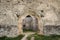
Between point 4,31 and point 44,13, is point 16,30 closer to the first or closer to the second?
point 4,31

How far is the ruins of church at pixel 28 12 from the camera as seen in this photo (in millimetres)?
9047

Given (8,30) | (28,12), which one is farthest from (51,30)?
(8,30)

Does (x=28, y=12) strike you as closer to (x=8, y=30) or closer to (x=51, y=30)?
(x=8, y=30)

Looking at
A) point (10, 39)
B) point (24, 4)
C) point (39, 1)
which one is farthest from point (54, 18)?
point (10, 39)

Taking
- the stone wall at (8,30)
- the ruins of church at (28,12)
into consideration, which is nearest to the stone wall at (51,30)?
the ruins of church at (28,12)

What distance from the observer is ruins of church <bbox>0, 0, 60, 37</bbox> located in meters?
9.05

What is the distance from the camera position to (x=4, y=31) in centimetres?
902

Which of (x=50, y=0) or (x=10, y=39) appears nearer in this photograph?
(x=10, y=39)

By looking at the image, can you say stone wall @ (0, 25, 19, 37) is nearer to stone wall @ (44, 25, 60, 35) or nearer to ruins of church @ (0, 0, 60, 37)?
ruins of church @ (0, 0, 60, 37)

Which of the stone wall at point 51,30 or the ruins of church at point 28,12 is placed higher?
the ruins of church at point 28,12

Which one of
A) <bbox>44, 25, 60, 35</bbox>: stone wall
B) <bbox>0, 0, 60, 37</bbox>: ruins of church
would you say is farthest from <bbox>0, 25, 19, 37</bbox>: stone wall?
<bbox>44, 25, 60, 35</bbox>: stone wall

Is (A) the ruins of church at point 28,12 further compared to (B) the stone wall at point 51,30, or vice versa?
(B) the stone wall at point 51,30

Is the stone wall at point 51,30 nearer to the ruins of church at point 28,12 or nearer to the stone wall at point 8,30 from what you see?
the ruins of church at point 28,12

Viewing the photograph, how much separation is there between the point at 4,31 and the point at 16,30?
0.72 metres
